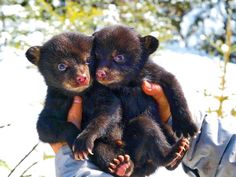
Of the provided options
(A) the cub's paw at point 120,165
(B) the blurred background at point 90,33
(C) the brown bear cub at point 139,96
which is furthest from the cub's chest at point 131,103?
(B) the blurred background at point 90,33

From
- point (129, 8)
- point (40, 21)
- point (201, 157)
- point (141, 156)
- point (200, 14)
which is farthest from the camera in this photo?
point (200, 14)

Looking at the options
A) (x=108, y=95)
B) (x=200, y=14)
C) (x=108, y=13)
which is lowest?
(x=200, y=14)

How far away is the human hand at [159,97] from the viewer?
286cm

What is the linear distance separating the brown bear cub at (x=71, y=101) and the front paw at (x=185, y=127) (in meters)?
0.26

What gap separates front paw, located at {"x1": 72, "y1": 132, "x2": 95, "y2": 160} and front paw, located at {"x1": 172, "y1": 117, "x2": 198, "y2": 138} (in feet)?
1.34

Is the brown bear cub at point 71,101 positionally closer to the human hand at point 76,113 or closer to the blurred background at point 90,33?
the human hand at point 76,113

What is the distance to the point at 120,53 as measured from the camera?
2.87 meters

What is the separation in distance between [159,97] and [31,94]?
2.58m

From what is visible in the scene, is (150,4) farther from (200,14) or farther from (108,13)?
(108,13)

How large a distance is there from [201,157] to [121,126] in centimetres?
51

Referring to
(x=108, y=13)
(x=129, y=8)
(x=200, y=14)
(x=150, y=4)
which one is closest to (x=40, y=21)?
(x=108, y=13)

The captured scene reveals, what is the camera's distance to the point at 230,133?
10.3ft

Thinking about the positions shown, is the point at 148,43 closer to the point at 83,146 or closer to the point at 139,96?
the point at 139,96

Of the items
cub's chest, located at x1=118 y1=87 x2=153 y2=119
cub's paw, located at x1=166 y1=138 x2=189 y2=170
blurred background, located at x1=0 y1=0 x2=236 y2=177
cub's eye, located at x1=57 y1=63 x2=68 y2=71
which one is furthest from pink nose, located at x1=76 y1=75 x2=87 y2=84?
blurred background, located at x1=0 y1=0 x2=236 y2=177
